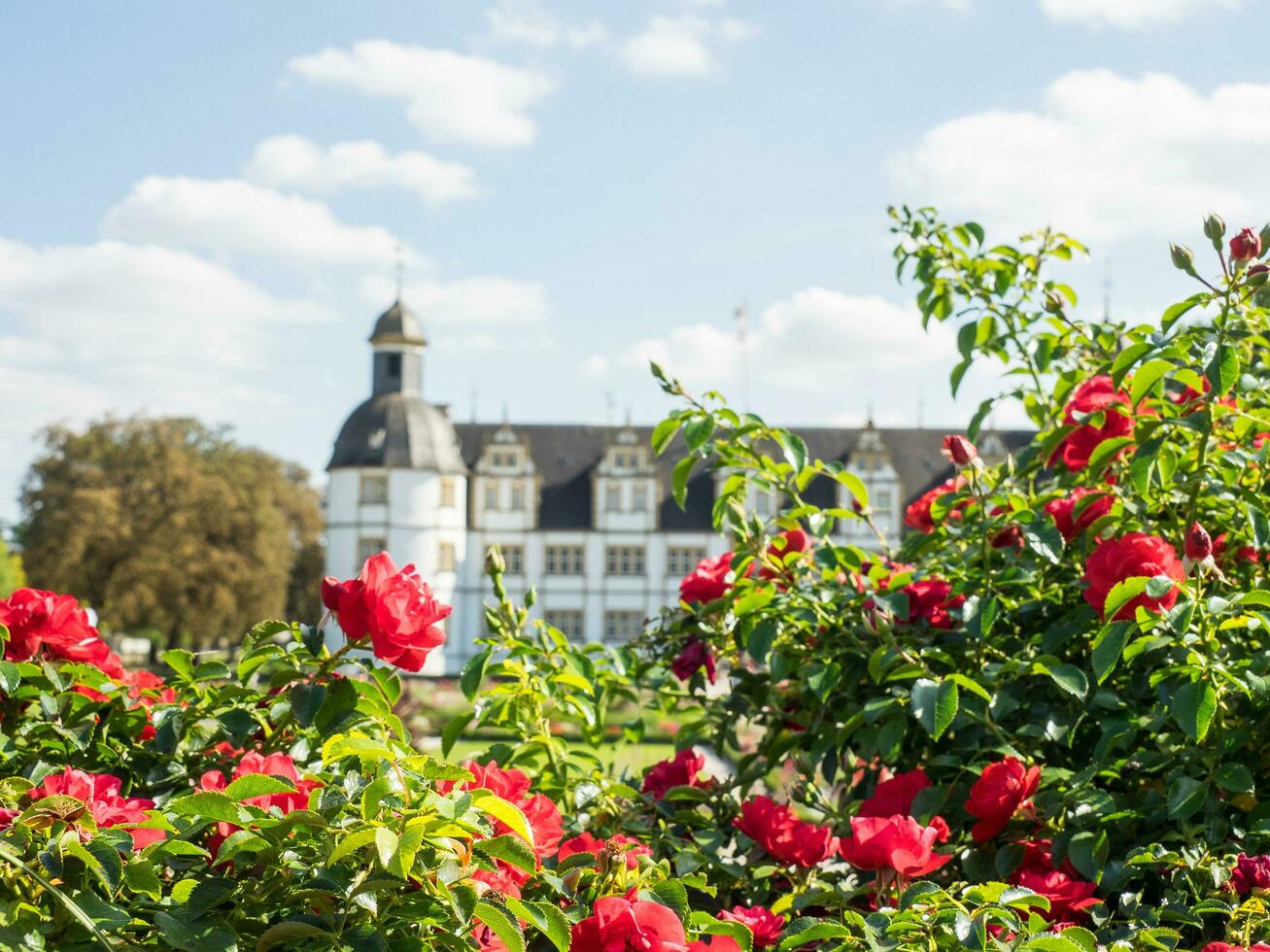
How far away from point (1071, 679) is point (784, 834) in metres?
0.46

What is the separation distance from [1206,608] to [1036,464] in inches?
34.1

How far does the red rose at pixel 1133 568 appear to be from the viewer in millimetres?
1831

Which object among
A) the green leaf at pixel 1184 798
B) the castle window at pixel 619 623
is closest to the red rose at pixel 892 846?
the green leaf at pixel 1184 798

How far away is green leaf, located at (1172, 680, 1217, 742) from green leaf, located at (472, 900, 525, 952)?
94 cm

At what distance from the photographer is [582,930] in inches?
50.7

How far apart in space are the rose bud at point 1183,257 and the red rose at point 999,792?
73 cm

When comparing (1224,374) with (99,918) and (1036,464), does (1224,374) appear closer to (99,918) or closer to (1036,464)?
(1036,464)

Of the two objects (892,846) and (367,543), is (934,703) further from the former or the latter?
(367,543)

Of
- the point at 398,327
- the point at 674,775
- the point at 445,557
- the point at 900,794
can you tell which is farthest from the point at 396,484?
the point at 900,794

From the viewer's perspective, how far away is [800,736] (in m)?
2.35

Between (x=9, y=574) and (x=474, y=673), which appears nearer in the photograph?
(x=474, y=673)

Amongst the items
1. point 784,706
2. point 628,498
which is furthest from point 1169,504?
point 628,498

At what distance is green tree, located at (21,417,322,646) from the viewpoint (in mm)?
32875

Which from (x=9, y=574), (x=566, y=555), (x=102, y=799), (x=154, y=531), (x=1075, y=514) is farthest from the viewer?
(x=566, y=555)
